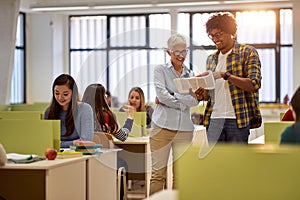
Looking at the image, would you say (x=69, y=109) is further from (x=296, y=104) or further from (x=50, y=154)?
(x=296, y=104)

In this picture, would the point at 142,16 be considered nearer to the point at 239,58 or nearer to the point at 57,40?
the point at 57,40

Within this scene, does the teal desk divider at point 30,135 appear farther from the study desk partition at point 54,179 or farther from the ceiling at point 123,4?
the ceiling at point 123,4

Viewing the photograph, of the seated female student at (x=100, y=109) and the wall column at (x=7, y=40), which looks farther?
the wall column at (x=7, y=40)

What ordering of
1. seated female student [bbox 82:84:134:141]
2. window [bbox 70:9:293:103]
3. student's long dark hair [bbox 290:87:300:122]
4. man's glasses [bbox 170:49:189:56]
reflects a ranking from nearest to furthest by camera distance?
student's long dark hair [bbox 290:87:300:122], man's glasses [bbox 170:49:189:56], seated female student [bbox 82:84:134:141], window [bbox 70:9:293:103]

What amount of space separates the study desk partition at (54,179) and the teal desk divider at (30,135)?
28cm

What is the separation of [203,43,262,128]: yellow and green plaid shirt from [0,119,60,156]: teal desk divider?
1.41 metres

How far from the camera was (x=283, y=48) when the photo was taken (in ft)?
38.2

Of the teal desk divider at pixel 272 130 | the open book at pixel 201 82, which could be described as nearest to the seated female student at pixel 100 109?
the open book at pixel 201 82

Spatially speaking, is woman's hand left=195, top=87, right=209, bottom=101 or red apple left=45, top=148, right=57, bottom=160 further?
red apple left=45, top=148, right=57, bottom=160

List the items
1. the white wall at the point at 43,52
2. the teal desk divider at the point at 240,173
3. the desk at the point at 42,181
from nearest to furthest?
the teal desk divider at the point at 240,173 < the desk at the point at 42,181 < the white wall at the point at 43,52

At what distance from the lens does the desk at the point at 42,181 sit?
401cm

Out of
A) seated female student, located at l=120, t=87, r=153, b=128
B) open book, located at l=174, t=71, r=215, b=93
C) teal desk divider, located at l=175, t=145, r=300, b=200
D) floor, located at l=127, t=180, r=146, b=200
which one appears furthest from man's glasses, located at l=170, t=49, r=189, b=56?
seated female student, located at l=120, t=87, r=153, b=128

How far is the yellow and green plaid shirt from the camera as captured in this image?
3.47m

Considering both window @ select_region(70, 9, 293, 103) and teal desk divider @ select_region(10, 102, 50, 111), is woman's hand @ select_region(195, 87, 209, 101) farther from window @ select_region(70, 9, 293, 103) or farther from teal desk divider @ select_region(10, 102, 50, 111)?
teal desk divider @ select_region(10, 102, 50, 111)
